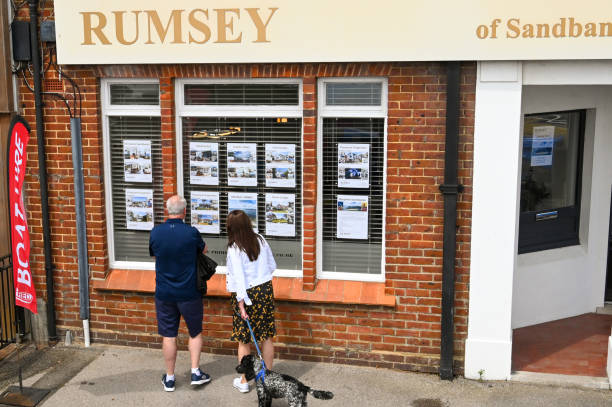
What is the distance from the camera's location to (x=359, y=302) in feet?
21.6

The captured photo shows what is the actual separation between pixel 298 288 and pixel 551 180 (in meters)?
3.35

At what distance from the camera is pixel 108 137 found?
7203 millimetres

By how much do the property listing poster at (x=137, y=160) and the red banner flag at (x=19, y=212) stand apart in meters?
1.38

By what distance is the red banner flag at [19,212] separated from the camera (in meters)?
5.83

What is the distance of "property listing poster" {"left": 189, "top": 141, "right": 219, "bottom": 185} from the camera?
7023mm

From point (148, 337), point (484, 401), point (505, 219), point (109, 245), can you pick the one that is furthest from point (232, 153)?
point (484, 401)

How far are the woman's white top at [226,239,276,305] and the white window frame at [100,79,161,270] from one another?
1.75 meters

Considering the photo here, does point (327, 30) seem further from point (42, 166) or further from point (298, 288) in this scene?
point (42, 166)

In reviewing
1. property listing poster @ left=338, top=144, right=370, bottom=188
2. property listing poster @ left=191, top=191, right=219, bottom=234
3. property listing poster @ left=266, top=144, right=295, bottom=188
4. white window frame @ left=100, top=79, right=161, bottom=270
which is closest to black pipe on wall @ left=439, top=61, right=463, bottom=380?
property listing poster @ left=338, top=144, right=370, bottom=188

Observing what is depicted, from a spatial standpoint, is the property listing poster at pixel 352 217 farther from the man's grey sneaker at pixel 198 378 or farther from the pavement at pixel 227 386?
the man's grey sneaker at pixel 198 378

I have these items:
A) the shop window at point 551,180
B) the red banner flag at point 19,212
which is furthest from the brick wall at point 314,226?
the shop window at point 551,180

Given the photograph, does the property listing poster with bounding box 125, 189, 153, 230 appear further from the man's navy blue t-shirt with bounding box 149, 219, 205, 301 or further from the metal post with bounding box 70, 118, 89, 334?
the man's navy blue t-shirt with bounding box 149, 219, 205, 301

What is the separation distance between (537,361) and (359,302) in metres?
1.97

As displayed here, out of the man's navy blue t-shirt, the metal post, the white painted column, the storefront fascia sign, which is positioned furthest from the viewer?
the metal post
